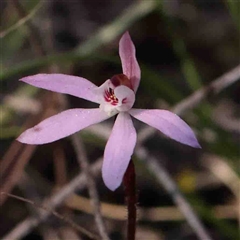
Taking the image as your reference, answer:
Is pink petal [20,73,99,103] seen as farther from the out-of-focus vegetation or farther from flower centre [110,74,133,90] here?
the out-of-focus vegetation

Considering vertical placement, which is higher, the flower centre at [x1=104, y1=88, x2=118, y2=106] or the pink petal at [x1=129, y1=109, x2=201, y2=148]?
the flower centre at [x1=104, y1=88, x2=118, y2=106]

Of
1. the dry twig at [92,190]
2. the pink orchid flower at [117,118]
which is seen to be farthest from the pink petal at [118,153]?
the dry twig at [92,190]

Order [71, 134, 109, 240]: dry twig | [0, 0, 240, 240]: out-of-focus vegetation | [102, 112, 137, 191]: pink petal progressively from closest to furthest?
[102, 112, 137, 191]: pink petal, [71, 134, 109, 240]: dry twig, [0, 0, 240, 240]: out-of-focus vegetation

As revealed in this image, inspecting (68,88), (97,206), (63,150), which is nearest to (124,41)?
(68,88)

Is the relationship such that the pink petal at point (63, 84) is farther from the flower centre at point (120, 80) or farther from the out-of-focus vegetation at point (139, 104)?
the out-of-focus vegetation at point (139, 104)

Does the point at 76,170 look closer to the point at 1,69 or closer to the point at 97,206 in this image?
the point at 1,69

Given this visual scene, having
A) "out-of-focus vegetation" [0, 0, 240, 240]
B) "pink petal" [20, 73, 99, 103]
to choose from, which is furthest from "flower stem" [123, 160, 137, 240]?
"out-of-focus vegetation" [0, 0, 240, 240]

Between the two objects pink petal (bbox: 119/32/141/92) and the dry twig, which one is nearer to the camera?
pink petal (bbox: 119/32/141/92)
